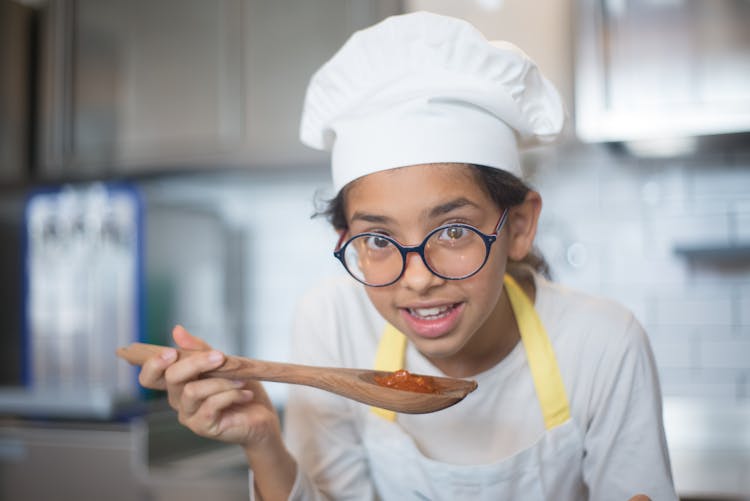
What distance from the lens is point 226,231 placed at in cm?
250

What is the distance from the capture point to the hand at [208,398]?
881 millimetres

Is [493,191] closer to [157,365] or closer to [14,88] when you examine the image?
[157,365]

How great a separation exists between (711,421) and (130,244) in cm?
164

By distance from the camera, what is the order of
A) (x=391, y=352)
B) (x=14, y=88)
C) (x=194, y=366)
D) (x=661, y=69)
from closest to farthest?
(x=194, y=366), (x=391, y=352), (x=661, y=69), (x=14, y=88)

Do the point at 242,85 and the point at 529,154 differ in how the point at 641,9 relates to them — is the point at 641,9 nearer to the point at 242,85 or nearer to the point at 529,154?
the point at 529,154

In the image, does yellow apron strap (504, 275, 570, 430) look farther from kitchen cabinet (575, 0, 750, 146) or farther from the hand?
kitchen cabinet (575, 0, 750, 146)

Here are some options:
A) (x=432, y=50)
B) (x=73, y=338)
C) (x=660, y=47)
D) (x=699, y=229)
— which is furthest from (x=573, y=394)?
(x=73, y=338)

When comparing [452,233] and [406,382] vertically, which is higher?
[452,233]

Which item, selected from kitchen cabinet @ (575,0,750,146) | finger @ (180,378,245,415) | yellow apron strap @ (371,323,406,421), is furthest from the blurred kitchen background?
finger @ (180,378,245,415)

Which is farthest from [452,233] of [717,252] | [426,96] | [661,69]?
[717,252]

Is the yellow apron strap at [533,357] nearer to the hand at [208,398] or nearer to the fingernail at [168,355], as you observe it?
the hand at [208,398]

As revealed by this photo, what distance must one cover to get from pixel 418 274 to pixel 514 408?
0.31 m

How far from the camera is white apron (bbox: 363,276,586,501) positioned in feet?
3.39

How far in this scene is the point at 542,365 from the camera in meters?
1.08
